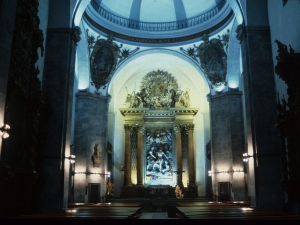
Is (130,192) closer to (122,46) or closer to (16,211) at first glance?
(122,46)

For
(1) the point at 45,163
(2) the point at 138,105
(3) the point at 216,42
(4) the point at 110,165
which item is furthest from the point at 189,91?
(1) the point at 45,163

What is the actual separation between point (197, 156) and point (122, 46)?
882cm

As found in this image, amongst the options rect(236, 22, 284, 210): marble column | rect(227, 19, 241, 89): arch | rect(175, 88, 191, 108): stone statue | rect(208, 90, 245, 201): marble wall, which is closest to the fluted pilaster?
rect(175, 88, 191, 108): stone statue

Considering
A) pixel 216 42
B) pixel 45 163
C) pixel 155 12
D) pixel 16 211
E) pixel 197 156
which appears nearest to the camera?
pixel 16 211

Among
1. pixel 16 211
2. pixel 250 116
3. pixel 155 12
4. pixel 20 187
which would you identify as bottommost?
pixel 16 211

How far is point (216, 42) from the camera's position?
60.8 feet

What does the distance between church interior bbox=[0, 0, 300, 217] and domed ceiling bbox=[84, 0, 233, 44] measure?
0.06m

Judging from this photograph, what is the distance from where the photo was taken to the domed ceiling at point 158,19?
18.7 m

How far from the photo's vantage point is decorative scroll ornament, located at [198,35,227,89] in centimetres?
1842

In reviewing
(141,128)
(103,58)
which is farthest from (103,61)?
(141,128)

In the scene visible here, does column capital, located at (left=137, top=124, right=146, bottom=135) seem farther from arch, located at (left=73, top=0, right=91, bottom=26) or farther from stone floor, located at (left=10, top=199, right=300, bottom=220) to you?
arch, located at (left=73, top=0, right=91, bottom=26)

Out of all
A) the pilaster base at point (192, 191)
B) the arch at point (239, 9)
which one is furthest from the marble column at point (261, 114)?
the pilaster base at point (192, 191)

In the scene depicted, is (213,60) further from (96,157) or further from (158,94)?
(96,157)

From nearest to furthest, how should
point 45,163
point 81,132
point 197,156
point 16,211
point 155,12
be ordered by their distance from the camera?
point 16,211 < point 45,163 < point 81,132 < point 155,12 < point 197,156
